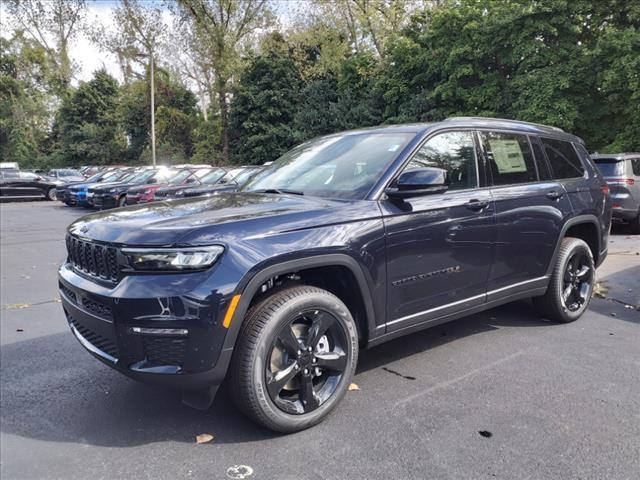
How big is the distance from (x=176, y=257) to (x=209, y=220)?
1.05 ft

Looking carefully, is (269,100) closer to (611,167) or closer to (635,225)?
(611,167)

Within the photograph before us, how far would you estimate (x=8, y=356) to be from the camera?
4.22 meters

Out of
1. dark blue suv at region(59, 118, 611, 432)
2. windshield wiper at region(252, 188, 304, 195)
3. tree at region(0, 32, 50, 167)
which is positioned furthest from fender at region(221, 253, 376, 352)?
tree at region(0, 32, 50, 167)

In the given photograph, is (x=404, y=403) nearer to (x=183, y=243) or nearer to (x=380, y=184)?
(x=380, y=184)

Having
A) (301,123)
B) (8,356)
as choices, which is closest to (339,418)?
(8,356)

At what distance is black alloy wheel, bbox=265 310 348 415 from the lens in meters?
2.89

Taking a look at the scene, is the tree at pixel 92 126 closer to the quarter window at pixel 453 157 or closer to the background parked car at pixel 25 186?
the background parked car at pixel 25 186

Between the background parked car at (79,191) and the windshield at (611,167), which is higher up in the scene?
the windshield at (611,167)

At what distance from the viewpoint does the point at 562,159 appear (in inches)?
192

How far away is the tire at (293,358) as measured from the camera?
2.76 metres

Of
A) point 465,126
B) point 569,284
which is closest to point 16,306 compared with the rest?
point 465,126

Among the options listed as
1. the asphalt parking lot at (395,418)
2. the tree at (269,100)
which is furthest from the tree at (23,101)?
the asphalt parking lot at (395,418)

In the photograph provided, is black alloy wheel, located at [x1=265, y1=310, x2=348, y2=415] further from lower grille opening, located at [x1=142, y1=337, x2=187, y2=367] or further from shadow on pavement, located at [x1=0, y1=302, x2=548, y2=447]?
lower grille opening, located at [x1=142, y1=337, x2=187, y2=367]

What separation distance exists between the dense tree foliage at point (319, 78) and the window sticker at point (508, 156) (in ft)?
44.4
